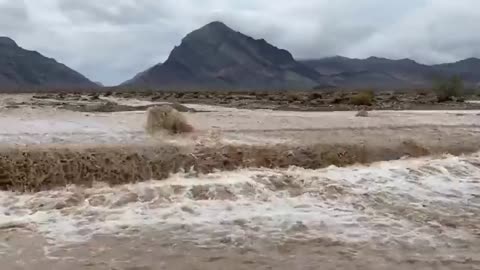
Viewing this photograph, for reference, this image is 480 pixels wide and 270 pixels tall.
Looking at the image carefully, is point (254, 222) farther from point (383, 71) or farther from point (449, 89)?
point (383, 71)

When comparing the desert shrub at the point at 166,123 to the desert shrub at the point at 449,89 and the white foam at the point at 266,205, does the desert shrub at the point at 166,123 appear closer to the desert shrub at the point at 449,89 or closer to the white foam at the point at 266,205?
the white foam at the point at 266,205

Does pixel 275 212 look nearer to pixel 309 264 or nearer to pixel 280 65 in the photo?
pixel 309 264

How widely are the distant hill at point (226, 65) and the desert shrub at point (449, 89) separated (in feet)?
271

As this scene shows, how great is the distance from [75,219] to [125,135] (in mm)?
5874

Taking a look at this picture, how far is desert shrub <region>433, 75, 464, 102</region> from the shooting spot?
34.9 m

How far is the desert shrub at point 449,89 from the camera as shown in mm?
34856

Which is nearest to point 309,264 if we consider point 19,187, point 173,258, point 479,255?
point 173,258

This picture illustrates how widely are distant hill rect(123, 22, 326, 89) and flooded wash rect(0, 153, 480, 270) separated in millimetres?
105784

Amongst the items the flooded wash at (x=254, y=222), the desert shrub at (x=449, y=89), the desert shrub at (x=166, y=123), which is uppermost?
the desert shrub at (x=449, y=89)

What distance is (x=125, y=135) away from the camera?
15.4 m

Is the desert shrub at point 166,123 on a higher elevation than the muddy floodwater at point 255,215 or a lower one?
higher

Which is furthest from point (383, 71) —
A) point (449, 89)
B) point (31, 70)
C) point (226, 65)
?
point (449, 89)

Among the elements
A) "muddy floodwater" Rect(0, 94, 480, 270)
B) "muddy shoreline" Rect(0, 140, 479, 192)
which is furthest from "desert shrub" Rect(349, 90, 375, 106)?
"muddy shoreline" Rect(0, 140, 479, 192)

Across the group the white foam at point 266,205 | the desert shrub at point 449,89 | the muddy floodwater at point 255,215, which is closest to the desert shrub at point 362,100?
the desert shrub at point 449,89
